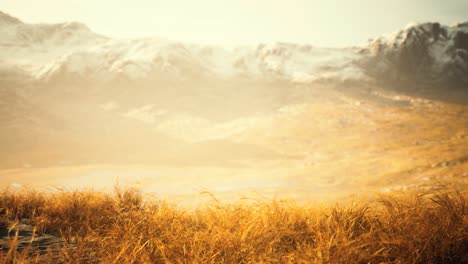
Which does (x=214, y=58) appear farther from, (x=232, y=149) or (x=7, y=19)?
(x=7, y=19)

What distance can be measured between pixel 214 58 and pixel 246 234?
5800cm

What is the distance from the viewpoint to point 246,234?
1.33 metres

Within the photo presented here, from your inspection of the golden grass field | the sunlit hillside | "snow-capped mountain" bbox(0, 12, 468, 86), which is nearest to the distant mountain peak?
"snow-capped mountain" bbox(0, 12, 468, 86)

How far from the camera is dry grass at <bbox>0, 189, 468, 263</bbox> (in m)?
1.23

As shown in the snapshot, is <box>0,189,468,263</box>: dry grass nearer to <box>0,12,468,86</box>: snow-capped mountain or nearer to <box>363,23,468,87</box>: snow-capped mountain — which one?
<box>0,12,468,86</box>: snow-capped mountain

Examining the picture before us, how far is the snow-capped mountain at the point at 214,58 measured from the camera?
44562 mm

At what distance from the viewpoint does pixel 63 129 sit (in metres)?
31.1

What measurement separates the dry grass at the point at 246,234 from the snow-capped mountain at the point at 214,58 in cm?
4504

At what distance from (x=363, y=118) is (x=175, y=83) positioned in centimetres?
2937

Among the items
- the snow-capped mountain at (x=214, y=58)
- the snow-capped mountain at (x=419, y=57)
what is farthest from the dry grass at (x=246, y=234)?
the snow-capped mountain at (x=419, y=57)

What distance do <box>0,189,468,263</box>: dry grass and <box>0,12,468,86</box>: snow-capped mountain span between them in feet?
148

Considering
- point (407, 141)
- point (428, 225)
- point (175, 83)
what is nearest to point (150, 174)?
point (428, 225)

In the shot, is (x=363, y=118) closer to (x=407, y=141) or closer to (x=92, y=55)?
(x=407, y=141)

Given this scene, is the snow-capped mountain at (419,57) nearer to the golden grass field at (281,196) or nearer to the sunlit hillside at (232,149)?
the sunlit hillside at (232,149)
